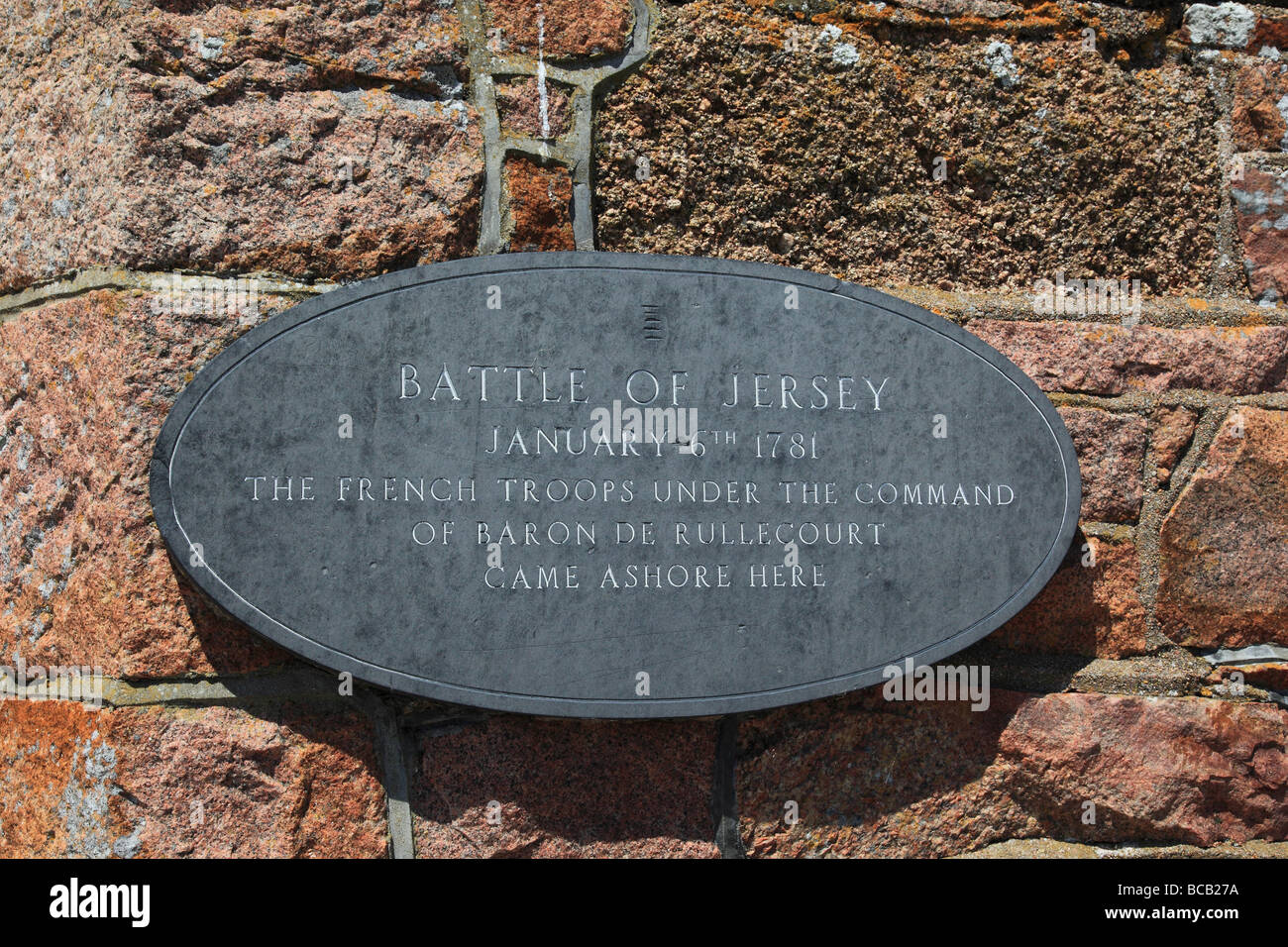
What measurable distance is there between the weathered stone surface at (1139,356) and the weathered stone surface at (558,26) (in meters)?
0.85

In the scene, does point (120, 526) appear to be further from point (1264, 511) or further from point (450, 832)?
point (1264, 511)

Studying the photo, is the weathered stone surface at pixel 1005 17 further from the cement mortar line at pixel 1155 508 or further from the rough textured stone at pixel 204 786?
the rough textured stone at pixel 204 786

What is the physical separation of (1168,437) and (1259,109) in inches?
28.2

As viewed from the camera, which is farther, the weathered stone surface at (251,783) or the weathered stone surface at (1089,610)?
the weathered stone surface at (1089,610)

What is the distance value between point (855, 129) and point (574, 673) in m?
1.11

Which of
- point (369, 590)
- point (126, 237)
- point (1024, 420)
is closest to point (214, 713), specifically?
point (369, 590)

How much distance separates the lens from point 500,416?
162cm

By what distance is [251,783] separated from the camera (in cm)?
156

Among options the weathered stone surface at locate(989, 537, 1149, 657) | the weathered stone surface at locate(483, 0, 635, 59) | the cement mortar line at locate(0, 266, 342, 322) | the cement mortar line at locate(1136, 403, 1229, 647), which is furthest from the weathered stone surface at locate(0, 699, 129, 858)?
the cement mortar line at locate(1136, 403, 1229, 647)

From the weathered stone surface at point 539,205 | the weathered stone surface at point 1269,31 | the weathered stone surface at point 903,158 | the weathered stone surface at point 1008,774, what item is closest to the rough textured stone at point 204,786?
the weathered stone surface at point 1008,774

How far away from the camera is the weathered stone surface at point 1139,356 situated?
1881 mm

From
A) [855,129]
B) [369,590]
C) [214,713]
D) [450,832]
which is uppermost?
[855,129]

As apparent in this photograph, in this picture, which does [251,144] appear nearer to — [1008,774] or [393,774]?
[393,774]

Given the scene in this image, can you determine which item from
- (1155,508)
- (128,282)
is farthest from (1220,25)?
(128,282)
